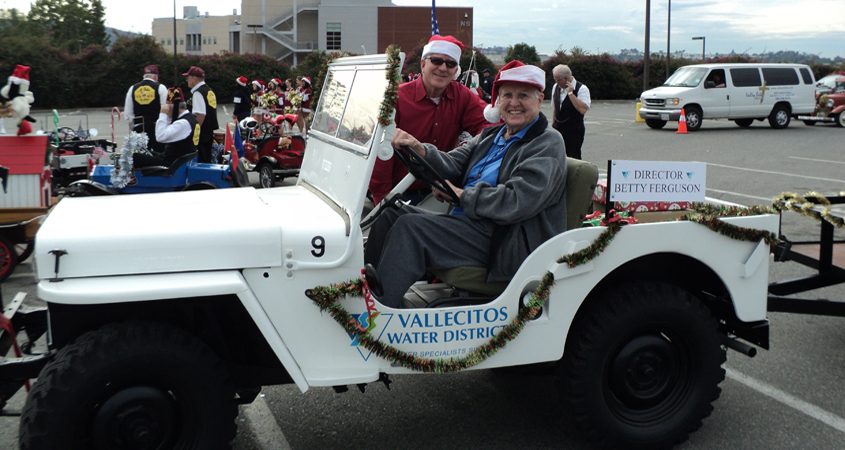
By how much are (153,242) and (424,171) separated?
1.26 meters

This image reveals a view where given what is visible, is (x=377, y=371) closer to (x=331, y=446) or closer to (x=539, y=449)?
(x=331, y=446)

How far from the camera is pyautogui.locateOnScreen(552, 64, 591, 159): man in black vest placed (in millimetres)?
11023

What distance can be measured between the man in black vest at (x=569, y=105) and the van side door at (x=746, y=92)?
47.0 feet

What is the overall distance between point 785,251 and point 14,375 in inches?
154

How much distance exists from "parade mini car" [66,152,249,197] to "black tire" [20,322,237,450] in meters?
6.59

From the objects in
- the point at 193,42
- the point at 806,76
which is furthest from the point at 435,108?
the point at 193,42

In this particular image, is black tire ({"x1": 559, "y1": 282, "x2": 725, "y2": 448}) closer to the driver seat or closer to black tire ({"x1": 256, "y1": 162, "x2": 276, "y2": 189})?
the driver seat

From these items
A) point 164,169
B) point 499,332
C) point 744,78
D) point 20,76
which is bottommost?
point 499,332

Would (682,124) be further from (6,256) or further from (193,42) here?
(193,42)

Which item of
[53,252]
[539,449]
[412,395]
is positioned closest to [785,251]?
[539,449]

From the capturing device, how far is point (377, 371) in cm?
337

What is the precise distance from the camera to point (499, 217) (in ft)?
11.8

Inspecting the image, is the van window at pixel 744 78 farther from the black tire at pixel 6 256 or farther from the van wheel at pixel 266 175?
the black tire at pixel 6 256

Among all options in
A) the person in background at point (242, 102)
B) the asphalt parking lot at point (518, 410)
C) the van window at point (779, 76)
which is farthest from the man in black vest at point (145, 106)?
the van window at point (779, 76)
